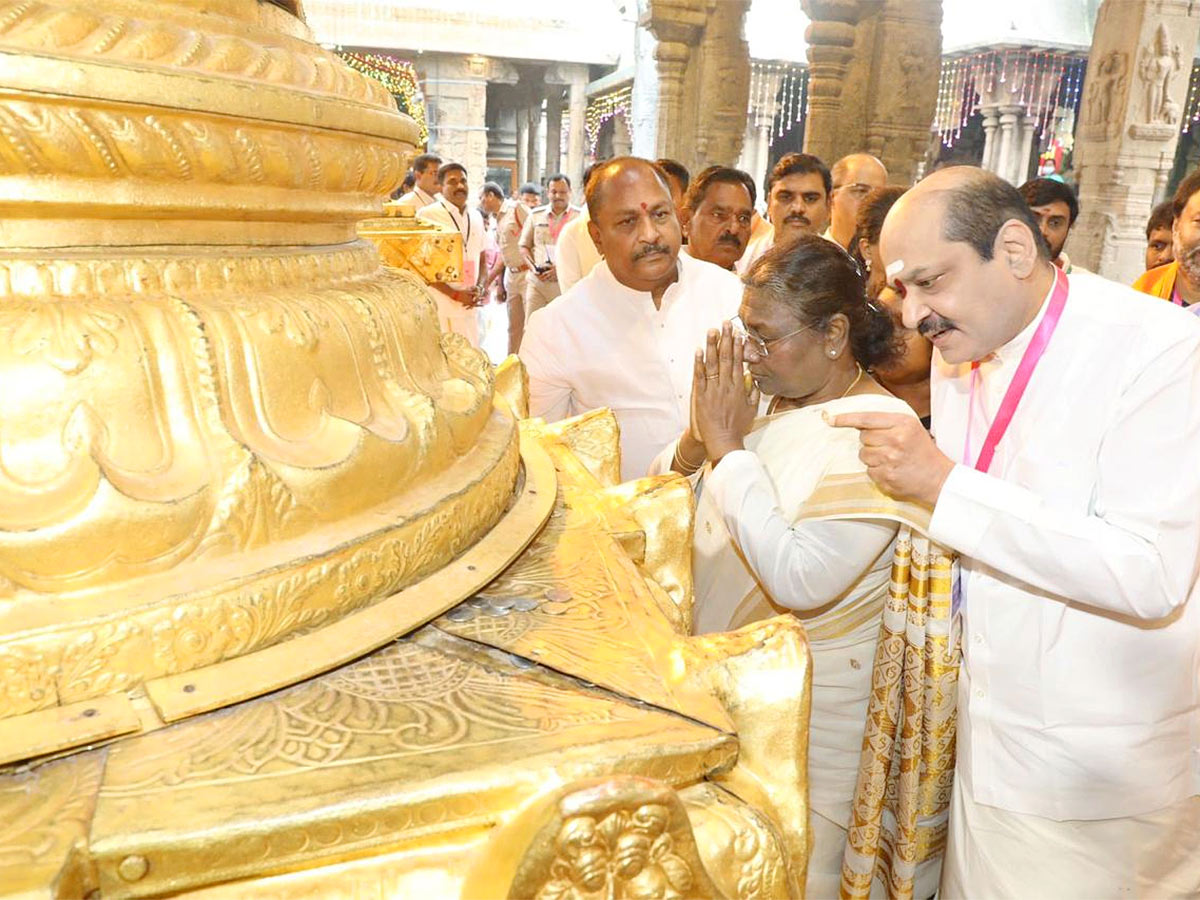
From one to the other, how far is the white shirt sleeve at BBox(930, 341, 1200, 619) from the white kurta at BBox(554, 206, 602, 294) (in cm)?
328

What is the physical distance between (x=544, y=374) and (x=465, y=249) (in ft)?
11.7

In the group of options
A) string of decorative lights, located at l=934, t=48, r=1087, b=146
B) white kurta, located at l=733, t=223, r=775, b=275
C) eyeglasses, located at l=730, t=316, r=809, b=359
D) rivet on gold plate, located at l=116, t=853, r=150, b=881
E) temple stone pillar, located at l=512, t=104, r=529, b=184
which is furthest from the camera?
temple stone pillar, located at l=512, t=104, r=529, b=184

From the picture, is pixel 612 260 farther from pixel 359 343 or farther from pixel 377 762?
pixel 377 762

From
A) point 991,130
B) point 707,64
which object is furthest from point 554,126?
point 707,64

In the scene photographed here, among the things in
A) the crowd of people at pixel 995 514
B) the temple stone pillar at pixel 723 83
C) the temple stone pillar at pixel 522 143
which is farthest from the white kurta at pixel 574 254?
the temple stone pillar at pixel 522 143

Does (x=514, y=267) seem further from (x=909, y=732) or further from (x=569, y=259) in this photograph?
(x=909, y=732)

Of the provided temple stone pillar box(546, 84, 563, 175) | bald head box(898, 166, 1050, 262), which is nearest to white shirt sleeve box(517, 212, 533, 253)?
bald head box(898, 166, 1050, 262)

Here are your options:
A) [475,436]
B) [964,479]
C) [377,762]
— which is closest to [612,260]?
[964,479]

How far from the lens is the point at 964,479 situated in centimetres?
128

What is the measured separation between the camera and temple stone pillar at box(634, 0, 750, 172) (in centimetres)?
776

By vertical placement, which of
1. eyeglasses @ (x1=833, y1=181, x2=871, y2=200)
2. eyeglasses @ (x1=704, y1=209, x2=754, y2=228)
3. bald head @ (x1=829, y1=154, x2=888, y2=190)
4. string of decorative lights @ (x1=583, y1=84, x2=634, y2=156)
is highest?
string of decorative lights @ (x1=583, y1=84, x2=634, y2=156)

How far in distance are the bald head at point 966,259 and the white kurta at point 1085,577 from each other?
0.27 ft

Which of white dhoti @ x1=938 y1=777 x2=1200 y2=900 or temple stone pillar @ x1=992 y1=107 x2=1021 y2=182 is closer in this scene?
white dhoti @ x1=938 y1=777 x2=1200 y2=900

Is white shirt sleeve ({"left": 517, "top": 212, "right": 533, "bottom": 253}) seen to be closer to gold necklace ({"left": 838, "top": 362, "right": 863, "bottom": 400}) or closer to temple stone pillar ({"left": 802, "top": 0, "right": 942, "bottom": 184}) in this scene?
temple stone pillar ({"left": 802, "top": 0, "right": 942, "bottom": 184})
